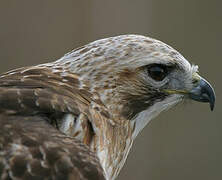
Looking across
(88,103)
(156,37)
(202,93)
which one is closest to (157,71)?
(202,93)

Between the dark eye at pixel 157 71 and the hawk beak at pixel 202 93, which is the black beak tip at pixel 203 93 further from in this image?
the dark eye at pixel 157 71

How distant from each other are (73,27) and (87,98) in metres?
5.35

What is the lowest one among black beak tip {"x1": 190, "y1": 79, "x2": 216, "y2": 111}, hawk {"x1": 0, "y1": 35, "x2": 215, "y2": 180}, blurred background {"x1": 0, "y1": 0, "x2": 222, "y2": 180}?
blurred background {"x1": 0, "y1": 0, "x2": 222, "y2": 180}

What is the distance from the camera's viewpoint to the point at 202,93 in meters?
3.62

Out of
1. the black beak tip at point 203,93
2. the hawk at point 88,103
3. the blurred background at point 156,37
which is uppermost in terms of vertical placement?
the hawk at point 88,103

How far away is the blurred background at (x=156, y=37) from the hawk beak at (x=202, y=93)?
A: 14.3 ft

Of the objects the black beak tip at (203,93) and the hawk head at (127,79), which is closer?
the hawk head at (127,79)

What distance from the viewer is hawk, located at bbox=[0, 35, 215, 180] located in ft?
8.91

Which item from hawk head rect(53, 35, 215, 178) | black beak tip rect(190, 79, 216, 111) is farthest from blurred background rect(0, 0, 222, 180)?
hawk head rect(53, 35, 215, 178)

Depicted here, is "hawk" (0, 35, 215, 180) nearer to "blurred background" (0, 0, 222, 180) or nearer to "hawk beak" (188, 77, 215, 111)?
"hawk beak" (188, 77, 215, 111)

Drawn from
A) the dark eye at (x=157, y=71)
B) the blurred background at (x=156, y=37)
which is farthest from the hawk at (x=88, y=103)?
the blurred background at (x=156, y=37)

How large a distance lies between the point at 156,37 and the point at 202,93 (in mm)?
5673

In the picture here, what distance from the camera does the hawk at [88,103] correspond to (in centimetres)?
272

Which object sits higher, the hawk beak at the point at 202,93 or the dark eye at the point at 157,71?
the dark eye at the point at 157,71
